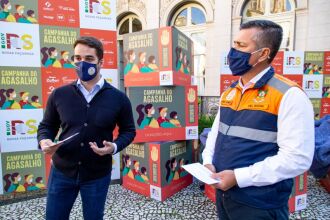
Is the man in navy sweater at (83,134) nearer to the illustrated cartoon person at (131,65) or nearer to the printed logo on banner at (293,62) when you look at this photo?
the illustrated cartoon person at (131,65)

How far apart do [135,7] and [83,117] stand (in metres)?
8.92

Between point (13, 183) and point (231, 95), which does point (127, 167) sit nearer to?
point (13, 183)

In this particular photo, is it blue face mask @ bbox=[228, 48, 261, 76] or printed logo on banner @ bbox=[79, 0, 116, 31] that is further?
printed logo on banner @ bbox=[79, 0, 116, 31]

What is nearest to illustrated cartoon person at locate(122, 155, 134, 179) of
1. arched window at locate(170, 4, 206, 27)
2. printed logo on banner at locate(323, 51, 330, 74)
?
printed logo on banner at locate(323, 51, 330, 74)

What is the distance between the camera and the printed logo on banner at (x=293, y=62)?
18.5ft

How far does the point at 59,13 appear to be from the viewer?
3385 millimetres

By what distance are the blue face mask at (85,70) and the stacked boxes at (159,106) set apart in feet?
4.92

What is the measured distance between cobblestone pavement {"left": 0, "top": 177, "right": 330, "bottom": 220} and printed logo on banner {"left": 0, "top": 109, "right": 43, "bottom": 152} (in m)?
0.73

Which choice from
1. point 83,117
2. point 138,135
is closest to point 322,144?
point 138,135

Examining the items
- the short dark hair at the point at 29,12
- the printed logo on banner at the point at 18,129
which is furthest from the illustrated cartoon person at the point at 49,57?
the printed logo on banner at the point at 18,129

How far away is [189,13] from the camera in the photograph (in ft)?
29.4

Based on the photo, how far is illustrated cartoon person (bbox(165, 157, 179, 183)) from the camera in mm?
3375

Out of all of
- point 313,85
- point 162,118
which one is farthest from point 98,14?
point 313,85

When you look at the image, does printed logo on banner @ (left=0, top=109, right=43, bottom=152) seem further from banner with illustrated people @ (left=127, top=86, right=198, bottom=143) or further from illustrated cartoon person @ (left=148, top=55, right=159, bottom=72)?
illustrated cartoon person @ (left=148, top=55, right=159, bottom=72)
